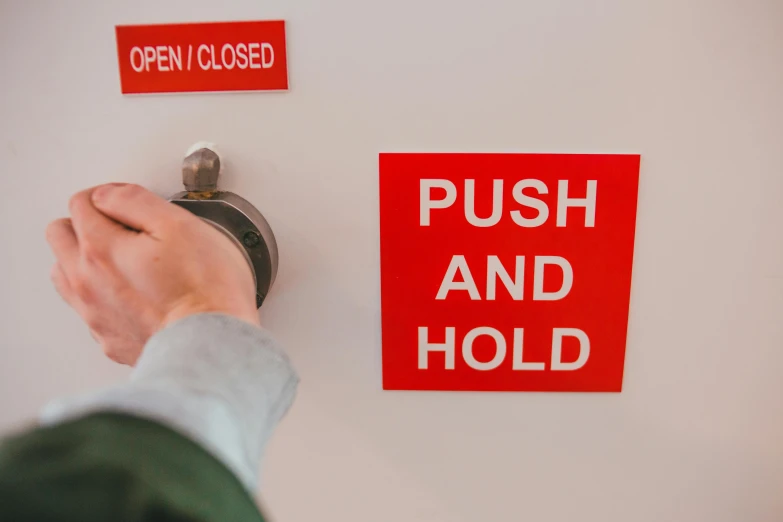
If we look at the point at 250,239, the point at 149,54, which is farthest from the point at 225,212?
the point at 149,54

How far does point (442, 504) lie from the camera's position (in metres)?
0.48

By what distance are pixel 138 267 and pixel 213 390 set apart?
0.12 meters

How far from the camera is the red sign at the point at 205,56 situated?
1.33 ft

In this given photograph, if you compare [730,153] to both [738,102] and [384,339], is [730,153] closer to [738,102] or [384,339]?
[738,102]

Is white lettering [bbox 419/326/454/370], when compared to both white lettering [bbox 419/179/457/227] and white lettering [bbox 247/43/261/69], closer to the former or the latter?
white lettering [bbox 419/179/457/227]

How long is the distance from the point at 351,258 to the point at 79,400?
24 centimetres

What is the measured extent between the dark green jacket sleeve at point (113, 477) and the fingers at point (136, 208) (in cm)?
18

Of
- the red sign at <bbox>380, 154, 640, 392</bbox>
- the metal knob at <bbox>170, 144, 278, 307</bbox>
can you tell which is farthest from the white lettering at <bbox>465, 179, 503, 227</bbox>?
the metal knob at <bbox>170, 144, 278, 307</bbox>

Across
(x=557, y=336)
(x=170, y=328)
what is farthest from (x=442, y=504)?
(x=170, y=328)

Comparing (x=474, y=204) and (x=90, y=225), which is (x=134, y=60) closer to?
(x=90, y=225)

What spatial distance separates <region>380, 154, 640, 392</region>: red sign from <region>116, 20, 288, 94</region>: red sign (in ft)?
0.35

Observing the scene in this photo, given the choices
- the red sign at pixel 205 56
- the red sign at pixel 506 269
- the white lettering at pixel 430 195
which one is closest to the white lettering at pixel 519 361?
the red sign at pixel 506 269

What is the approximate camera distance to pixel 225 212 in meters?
0.40

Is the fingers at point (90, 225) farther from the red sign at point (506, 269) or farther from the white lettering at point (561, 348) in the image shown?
the white lettering at point (561, 348)
